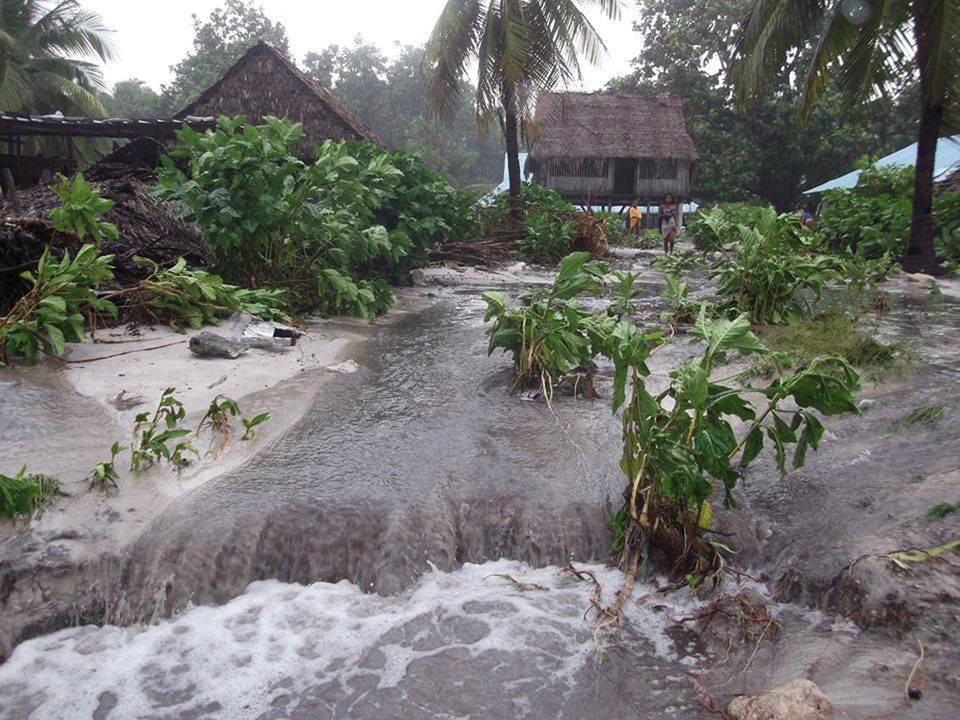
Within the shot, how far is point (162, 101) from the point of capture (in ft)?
108

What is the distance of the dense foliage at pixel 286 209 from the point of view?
571 cm

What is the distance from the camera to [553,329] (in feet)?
14.4

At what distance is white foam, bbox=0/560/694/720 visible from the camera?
231cm

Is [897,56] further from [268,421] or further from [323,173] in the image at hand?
[268,421]

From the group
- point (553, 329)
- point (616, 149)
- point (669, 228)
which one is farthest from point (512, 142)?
point (553, 329)

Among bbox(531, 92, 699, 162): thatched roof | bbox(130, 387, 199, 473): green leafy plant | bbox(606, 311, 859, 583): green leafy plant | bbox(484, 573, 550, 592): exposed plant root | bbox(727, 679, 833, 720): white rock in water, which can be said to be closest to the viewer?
bbox(727, 679, 833, 720): white rock in water

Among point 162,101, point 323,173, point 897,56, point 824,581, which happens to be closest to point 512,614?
point 824,581

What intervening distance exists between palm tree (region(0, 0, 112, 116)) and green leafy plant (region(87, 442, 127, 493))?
18.7 meters

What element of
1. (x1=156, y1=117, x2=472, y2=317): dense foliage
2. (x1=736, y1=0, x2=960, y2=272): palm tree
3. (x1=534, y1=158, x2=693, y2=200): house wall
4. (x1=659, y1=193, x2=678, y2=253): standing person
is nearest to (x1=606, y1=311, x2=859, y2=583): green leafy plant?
(x1=156, y1=117, x2=472, y2=317): dense foliage

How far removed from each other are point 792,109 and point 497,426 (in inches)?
896

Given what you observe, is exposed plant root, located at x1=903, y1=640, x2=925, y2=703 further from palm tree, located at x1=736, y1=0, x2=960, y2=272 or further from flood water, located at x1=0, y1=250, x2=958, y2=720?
palm tree, located at x1=736, y1=0, x2=960, y2=272

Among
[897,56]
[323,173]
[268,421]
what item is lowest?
[268,421]

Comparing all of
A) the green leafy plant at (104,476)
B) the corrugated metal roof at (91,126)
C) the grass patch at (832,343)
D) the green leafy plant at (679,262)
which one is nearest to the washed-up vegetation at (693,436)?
the grass patch at (832,343)

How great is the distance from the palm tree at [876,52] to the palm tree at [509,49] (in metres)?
3.72
